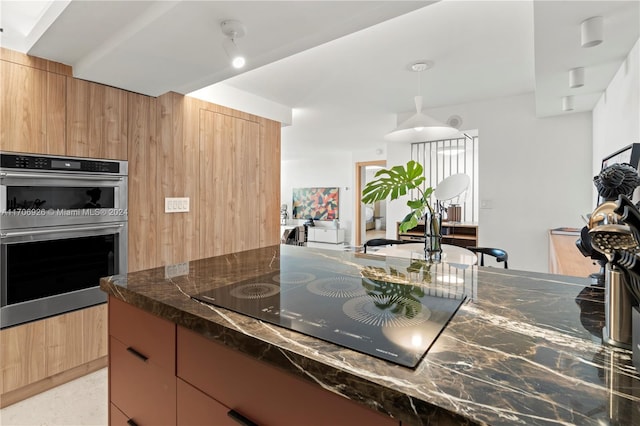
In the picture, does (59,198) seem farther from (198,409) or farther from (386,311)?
(386,311)

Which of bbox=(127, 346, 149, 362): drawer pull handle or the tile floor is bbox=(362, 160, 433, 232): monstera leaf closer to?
bbox=(127, 346, 149, 362): drawer pull handle

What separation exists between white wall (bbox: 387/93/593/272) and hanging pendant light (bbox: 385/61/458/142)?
1360 mm

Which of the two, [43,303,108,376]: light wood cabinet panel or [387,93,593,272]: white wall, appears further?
[387,93,593,272]: white wall

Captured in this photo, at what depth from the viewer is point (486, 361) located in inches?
23.8

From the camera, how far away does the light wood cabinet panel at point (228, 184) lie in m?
3.11

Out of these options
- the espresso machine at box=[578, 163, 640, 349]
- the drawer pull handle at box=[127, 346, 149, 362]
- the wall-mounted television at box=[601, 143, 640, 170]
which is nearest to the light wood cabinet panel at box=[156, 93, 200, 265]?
the drawer pull handle at box=[127, 346, 149, 362]

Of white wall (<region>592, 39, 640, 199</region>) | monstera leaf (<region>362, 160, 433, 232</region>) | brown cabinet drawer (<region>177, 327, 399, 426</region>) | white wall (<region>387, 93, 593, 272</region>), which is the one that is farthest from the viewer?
white wall (<region>387, 93, 593, 272</region>)

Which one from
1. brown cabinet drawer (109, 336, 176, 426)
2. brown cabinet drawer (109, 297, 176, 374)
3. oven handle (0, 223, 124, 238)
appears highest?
oven handle (0, 223, 124, 238)

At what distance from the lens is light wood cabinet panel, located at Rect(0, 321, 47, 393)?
196cm

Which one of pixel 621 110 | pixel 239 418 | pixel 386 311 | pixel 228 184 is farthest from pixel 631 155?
pixel 228 184

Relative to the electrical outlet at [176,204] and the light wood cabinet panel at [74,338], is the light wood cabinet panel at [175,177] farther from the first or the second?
the light wood cabinet panel at [74,338]

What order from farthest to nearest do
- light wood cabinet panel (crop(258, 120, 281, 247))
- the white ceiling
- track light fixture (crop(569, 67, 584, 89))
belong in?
light wood cabinet panel (crop(258, 120, 281, 247)) < track light fixture (crop(569, 67, 584, 89)) < the white ceiling

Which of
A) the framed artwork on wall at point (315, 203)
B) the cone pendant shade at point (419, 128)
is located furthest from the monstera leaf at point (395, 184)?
the framed artwork on wall at point (315, 203)

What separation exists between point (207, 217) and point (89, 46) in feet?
5.23
